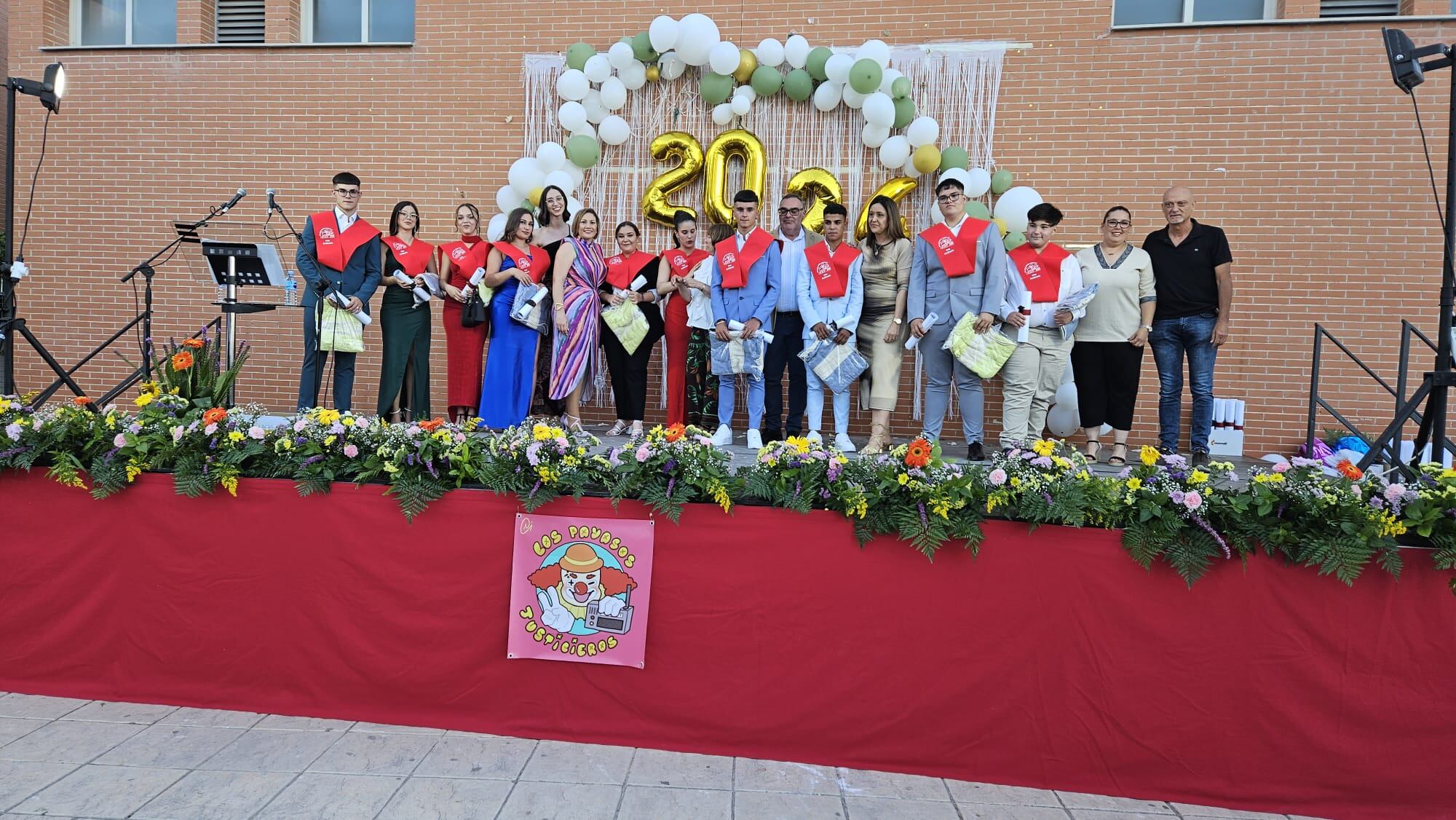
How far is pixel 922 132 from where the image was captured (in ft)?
21.4

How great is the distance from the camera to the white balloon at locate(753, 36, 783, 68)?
264 inches

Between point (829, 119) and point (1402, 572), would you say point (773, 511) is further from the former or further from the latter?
point (829, 119)

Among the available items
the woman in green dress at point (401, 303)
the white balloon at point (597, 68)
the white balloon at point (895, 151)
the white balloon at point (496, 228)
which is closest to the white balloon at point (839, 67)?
the white balloon at point (895, 151)

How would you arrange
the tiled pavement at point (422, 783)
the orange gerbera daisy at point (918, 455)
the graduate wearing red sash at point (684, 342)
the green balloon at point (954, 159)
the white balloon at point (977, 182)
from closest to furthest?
the tiled pavement at point (422, 783)
the orange gerbera daisy at point (918, 455)
the graduate wearing red sash at point (684, 342)
the white balloon at point (977, 182)
the green balloon at point (954, 159)

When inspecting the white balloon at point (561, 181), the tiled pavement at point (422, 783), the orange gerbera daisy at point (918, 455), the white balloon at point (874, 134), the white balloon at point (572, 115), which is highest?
the white balloon at point (572, 115)

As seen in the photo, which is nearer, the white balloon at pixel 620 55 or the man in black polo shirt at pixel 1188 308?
the man in black polo shirt at pixel 1188 308

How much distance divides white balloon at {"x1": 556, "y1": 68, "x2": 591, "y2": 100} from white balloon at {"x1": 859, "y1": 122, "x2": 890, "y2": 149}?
88.2 inches

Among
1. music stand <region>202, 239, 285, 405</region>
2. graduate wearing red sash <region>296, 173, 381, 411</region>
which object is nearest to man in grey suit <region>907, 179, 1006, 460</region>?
graduate wearing red sash <region>296, 173, 381, 411</region>

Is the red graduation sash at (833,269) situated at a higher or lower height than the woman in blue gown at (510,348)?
higher

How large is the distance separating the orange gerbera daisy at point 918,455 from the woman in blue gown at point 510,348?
3.72 meters

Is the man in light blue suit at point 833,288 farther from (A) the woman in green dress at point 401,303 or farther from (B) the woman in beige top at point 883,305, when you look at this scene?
(A) the woman in green dress at point 401,303

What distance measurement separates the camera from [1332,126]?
20.9ft

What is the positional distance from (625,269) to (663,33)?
6.65 ft

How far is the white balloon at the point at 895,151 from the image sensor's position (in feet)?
21.6
